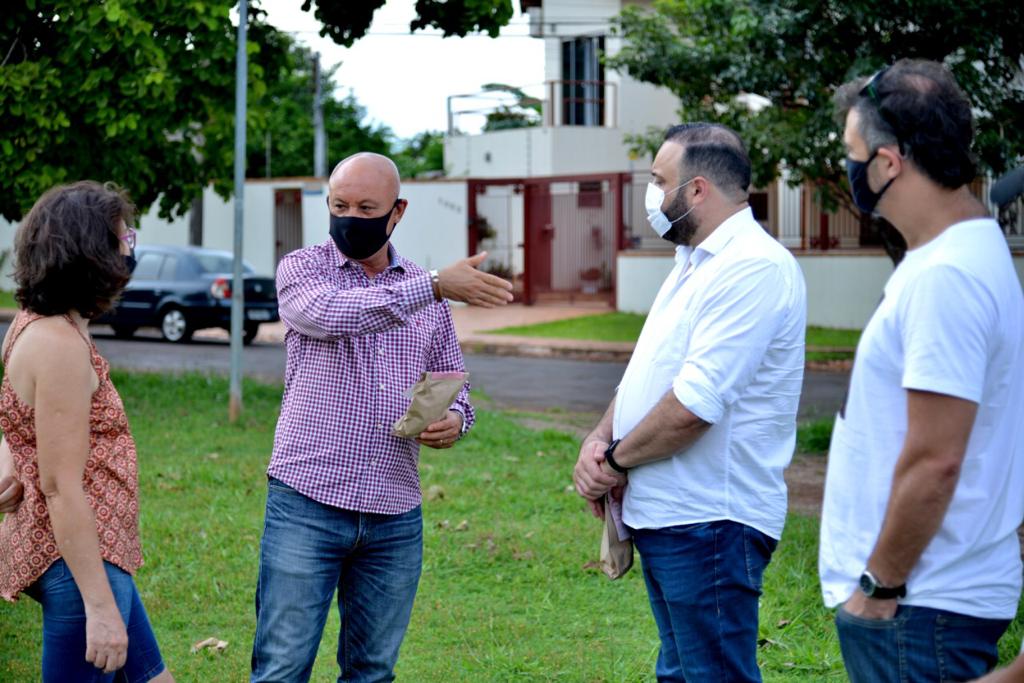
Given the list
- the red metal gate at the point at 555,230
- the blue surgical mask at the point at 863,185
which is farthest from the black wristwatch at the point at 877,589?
the red metal gate at the point at 555,230

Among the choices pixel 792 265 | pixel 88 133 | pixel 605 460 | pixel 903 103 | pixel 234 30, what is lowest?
pixel 605 460

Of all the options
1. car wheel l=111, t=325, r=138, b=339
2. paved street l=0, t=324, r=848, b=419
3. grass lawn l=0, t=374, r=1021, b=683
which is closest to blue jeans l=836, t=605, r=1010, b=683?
grass lawn l=0, t=374, r=1021, b=683

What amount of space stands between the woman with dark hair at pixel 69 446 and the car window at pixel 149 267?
17.6 meters

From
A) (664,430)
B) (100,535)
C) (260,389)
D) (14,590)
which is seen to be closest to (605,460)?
(664,430)

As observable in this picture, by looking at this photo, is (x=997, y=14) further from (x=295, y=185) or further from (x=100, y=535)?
(x=295, y=185)

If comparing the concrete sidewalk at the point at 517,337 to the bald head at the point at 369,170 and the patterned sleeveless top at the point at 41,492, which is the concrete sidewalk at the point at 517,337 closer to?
the bald head at the point at 369,170

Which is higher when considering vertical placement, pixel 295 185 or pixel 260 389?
pixel 295 185

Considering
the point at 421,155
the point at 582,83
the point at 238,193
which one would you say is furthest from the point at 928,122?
the point at 421,155

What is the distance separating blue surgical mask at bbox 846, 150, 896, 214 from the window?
84.9ft

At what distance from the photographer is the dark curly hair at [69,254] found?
2.91 m

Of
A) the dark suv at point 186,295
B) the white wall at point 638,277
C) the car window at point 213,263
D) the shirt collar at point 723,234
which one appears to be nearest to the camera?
the shirt collar at point 723,234

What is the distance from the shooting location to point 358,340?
356cm

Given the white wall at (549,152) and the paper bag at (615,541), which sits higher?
the white wall at (549,152)

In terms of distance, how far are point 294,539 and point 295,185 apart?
25766 mm
